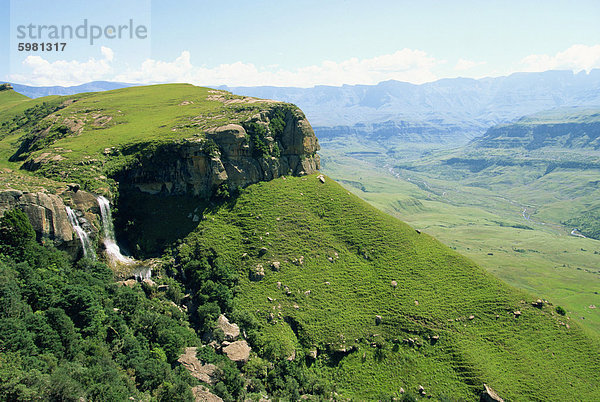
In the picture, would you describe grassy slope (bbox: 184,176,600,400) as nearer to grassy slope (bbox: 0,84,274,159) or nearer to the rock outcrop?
the rock outcrop

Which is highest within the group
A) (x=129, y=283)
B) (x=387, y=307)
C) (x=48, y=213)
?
(x=48, y=213)

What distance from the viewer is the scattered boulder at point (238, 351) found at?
212 ft

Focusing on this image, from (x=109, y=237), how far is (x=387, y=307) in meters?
65.3

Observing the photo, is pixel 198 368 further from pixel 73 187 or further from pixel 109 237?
pixel 73 187

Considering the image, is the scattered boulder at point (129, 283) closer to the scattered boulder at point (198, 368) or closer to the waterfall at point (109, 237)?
the waterfall at point (109, 237)

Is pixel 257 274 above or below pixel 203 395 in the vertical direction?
above

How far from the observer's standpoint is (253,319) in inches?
2864

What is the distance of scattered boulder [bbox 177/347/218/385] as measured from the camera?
57.8 m

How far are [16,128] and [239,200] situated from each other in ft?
355

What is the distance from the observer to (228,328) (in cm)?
6962

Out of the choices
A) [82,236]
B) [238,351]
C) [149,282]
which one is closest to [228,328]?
[238,351]

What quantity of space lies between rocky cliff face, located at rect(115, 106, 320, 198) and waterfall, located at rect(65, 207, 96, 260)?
21.5 metres

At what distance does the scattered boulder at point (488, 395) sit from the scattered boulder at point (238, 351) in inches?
1744

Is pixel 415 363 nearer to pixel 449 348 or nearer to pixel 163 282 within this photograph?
pixel 449 348
